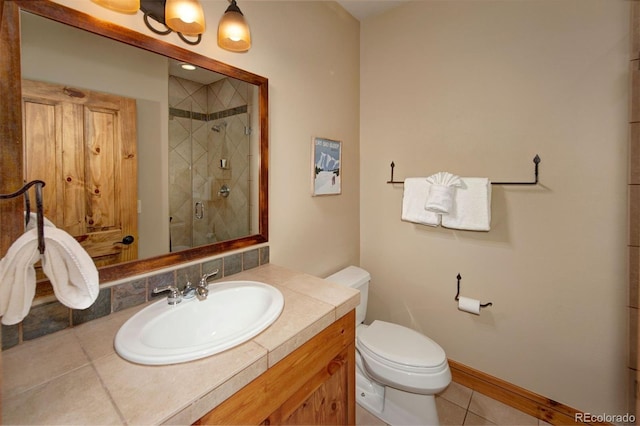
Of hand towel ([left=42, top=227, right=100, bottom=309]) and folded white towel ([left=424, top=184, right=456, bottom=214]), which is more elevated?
folded white towel ([left=424, top=184, right=456, bottom=214])

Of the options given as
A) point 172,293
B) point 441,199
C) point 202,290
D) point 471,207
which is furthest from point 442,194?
point 172,293

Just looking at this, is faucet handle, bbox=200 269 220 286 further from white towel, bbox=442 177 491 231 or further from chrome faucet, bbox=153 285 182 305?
white towel, bbox=442 177 491 231

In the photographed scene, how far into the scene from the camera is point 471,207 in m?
1.65

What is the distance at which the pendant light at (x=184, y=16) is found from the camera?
3.49 feet

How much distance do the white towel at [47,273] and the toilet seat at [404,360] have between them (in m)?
1.32

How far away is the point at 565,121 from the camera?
1481 millimetres

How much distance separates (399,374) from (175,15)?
5.99 feet

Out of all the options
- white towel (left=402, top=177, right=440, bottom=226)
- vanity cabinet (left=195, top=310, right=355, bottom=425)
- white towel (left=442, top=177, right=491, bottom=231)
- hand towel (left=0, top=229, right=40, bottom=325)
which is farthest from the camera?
white towel (left=402, top=177, right=440, bottom=226)

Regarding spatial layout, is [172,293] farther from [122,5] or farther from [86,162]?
[122,5]

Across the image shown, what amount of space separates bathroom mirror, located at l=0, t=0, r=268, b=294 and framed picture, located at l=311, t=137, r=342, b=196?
1.32 ft

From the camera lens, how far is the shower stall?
1.22 m

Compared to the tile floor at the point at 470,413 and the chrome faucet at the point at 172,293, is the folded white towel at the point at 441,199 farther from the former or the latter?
the chrome faucet at the point at 172,293

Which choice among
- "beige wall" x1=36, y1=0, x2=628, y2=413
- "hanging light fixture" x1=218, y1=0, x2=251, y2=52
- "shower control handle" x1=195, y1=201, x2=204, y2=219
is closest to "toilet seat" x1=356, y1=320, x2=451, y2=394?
"beige wall" x1=36, y1=0, x2=628, y2=413

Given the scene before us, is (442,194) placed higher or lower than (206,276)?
higher
